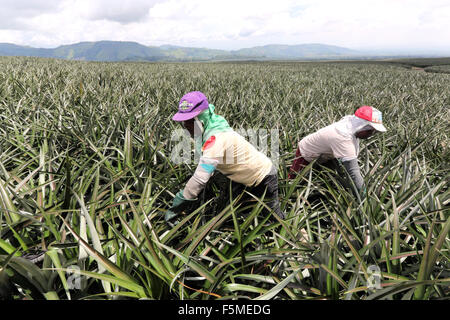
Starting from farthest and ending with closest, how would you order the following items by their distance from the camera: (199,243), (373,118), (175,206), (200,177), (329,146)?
(329,146)
(373,118)
(175,206)
(200,177)
(199,243)

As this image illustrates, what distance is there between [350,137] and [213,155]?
1462 millimetres

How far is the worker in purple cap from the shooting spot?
161cm

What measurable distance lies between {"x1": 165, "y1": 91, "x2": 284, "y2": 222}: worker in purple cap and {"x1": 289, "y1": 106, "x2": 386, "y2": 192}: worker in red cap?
44 cm

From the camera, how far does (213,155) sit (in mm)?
1601

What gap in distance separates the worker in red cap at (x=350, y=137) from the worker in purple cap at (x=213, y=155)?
1.45ft

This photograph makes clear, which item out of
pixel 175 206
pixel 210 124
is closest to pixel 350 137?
pixel 210 124

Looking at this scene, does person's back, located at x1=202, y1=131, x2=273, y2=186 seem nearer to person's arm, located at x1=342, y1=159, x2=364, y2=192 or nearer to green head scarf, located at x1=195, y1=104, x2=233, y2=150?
green head scarf, located at x1=195, y1=104, x2=233, y2=150

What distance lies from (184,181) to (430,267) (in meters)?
1.77

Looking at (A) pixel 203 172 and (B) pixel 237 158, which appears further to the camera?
(B) pixel 237 158

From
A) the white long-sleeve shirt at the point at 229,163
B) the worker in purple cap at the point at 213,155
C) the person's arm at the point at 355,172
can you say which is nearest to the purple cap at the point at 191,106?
the worker in purple cap at the point at 213,155

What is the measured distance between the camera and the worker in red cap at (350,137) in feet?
7.02

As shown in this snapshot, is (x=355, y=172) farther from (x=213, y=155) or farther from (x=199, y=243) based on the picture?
(x=199, y=243)

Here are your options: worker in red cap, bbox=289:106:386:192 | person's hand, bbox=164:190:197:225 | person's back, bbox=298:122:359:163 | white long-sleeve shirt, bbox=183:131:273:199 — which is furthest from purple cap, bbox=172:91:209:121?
person's back, bbox=298:122:359:163

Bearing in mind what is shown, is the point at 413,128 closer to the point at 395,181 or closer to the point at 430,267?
the point at 395,181
